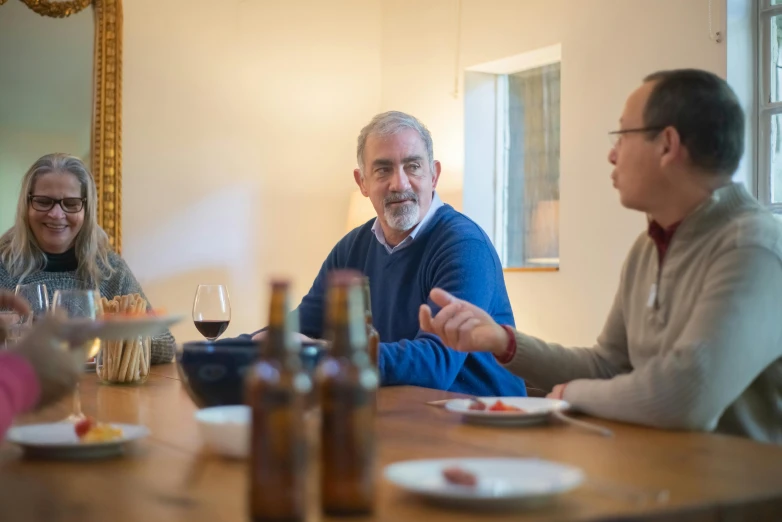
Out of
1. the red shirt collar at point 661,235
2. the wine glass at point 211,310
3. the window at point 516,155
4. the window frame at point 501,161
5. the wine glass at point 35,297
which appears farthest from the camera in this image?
the window frame at point 501,161

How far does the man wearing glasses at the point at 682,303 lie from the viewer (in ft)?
4.67

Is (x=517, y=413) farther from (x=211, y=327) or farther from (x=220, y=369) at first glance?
(x=211, y=327)

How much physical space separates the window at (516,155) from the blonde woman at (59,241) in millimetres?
2280

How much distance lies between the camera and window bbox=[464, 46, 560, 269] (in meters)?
4.77

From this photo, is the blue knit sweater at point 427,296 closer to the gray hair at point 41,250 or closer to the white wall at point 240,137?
the gray hair at point 41,250

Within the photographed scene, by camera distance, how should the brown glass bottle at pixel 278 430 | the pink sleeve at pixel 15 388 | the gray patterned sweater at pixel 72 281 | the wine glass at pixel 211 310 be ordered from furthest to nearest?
the gray patterned sweater at pixel 72 281 < the wine glass at pixel 211 310 < the pink sleeve at pixel 15 388 < the brown glass bottle at pixel 278 430

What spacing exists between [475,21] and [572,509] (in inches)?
171

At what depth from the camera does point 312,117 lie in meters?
5.25

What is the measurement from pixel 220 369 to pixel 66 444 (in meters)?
0.27

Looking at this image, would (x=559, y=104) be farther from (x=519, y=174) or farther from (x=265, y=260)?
(x=265, y=260)

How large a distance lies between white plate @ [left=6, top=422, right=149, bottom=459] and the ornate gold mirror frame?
3351 mm

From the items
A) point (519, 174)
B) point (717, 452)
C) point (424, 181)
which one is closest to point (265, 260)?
point (519, 174)

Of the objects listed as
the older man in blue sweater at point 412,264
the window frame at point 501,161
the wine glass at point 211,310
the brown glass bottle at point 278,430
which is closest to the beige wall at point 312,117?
the window frame at point 501,161

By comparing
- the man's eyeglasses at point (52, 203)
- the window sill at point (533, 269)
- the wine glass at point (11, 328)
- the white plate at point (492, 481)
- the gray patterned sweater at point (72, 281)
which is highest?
the man's eyeglasses at point (52, 203)
